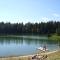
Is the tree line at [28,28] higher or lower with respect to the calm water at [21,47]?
higher

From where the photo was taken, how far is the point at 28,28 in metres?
92.4

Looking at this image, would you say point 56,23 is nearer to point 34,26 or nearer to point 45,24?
point 45,24

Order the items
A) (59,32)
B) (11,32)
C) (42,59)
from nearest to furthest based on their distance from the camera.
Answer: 1. (42,59)
2. (59,32)
3. (11,32)

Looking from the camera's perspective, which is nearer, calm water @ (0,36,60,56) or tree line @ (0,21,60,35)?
calm water @ (0,36,60,56)

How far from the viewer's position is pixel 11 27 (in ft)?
302

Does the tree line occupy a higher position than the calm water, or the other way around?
the tree line

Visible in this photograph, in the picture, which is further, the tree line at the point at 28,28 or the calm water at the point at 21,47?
the tree line at the point at 28,28

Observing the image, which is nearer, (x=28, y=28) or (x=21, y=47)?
(x=21, y=47)

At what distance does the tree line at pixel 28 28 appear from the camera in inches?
3366

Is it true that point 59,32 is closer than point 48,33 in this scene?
Yes

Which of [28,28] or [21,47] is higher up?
[28,28]

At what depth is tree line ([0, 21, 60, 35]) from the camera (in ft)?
281

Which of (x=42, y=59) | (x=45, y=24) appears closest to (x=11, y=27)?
(x=45, y=24)

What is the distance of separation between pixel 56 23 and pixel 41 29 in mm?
7511
